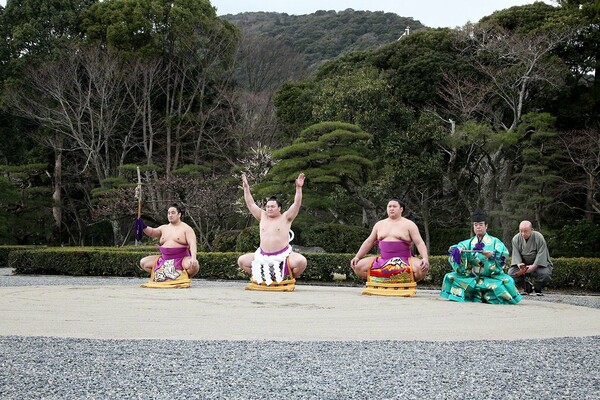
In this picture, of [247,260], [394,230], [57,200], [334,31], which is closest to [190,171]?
[57,200]

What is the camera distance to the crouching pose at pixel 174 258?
9.89 m

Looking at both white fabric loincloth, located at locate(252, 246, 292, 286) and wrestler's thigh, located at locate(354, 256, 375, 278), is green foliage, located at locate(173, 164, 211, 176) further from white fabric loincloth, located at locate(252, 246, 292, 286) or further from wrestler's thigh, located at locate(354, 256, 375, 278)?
wrestler's thigh, located at locate(354, 256, 375, 278)

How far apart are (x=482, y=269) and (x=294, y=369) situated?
14.6 feet

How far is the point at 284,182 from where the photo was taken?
17062 mm

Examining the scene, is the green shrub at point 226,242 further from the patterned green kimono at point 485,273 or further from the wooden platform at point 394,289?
the patterned green kimono at point 485,273

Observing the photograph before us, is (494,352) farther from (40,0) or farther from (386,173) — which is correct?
(40,0)

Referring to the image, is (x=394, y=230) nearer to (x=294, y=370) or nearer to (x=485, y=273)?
(x=485, y=273)

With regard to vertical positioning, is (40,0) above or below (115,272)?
above

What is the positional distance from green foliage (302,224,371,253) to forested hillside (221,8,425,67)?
25.9 metres

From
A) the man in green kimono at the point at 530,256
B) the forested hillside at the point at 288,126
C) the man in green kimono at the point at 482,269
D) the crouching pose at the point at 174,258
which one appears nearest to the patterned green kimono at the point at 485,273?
the man in green kimono at the point at 482,269

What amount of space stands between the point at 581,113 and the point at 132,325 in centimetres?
2029

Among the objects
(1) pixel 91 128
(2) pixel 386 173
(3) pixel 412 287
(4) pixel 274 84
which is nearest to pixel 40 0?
(1) pixel 91 128

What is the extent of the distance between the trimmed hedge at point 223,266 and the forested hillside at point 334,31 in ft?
92.5

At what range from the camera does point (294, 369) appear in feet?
14.2
